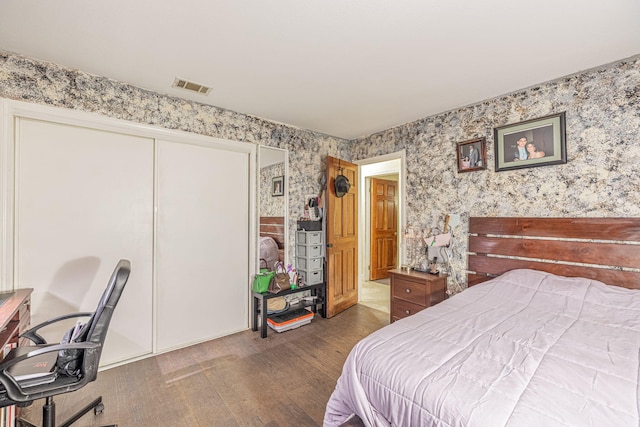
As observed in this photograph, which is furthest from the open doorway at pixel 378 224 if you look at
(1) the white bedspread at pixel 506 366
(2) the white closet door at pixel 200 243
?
(1) the white bedspread at pixel 506 366

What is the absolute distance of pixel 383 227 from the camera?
232 inches

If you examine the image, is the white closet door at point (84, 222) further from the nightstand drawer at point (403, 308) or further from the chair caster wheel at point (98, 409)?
the nightstand drawer at point (403, 308)

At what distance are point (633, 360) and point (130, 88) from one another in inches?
147

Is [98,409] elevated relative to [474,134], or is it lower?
lower

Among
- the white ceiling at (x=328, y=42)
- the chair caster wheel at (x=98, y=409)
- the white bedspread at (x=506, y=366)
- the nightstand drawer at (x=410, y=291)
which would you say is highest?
the white ceiling at (x=328, y=42)

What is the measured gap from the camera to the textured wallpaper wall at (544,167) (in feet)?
6.84

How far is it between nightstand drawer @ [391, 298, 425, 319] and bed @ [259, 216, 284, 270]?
1.45 metres

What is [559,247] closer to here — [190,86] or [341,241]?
[341,241]

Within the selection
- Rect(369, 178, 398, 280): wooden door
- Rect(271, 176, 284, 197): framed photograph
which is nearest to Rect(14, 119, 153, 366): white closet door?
Rect(271, 176, 284, 197): framed photograph

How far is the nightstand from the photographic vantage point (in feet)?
9.26

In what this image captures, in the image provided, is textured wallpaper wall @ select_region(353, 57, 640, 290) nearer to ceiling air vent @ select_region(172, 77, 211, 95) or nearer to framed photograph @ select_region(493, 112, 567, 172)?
framed photograph @ select_region(493, 112, 567, 172)

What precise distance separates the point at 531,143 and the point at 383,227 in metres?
3.56

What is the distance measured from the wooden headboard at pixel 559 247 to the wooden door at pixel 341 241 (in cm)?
154

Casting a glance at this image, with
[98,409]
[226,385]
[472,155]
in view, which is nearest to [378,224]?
[472,155]
